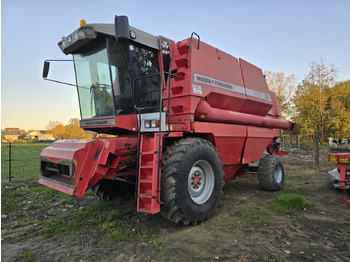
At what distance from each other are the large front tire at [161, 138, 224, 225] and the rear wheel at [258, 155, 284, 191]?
2523 mm

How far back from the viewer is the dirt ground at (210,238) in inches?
123

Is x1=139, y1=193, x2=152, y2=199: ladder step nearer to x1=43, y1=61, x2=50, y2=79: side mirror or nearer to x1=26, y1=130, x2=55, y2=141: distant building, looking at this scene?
x1=43, y1=61, x2=50, y2=79: side mirror

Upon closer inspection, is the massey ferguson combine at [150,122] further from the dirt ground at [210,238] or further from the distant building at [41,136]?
the distant building at [41,136]

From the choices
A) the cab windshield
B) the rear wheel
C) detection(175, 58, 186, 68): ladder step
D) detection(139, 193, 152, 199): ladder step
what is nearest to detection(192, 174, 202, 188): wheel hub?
detection(139, 193, 152, 199): ladder step

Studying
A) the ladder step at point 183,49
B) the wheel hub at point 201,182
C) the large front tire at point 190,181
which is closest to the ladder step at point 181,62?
the ladder step at point 183,49

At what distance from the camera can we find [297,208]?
4.94m

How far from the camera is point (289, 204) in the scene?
5059 mm

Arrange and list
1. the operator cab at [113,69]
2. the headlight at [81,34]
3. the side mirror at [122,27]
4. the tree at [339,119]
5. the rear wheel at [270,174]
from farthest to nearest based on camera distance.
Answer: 1. the tree at [339,119]
2. the rear wheel at [270,174]
3. the operator cab at [113,69]
4. the headlight at [81,34]
5. the side mirror at [122,27]

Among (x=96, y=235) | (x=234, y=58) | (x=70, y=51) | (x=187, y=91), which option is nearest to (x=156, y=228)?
(x=96, y=235)

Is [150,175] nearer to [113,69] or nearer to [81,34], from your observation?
[113,69]

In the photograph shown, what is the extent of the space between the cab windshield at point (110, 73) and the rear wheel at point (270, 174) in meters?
3.73

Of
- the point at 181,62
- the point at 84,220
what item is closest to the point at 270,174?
the point at 181,62

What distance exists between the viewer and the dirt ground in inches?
123

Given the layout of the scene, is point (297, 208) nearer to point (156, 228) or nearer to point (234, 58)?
point (156, 228)
